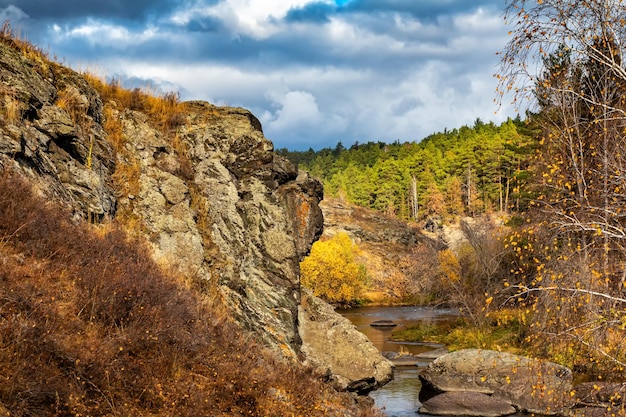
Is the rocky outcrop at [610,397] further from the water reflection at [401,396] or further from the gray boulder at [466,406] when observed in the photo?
the gray boulder at [466,406]

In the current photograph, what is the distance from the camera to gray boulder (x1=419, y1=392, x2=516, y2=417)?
2420 cm

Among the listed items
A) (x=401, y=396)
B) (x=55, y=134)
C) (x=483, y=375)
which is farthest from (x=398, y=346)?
(x=55, y=134)

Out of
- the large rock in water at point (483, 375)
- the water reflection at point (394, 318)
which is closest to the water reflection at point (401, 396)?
the large rock in water at point (483, 375)

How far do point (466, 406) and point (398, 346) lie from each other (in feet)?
53.7

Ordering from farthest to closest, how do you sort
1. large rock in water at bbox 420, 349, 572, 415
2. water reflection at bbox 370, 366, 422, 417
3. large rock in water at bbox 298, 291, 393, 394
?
large rock in water at bbox 420, 349, 572, 415 → water reflection at bbox 370, 366, 422, 417 → large rock in water at bbox 298, 291, 393, 394

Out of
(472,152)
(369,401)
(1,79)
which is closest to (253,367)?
(369,401)

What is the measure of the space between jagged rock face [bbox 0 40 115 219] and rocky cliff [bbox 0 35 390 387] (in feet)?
0.10

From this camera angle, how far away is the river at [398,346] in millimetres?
25328

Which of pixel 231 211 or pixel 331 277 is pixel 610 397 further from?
pixel 331 277

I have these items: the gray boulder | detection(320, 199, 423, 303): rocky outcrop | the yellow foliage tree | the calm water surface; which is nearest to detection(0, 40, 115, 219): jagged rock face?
the calm water surface

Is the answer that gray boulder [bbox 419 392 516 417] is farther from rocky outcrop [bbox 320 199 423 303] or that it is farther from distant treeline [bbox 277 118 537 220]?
distant treeline [bbox 277 118 537 220]

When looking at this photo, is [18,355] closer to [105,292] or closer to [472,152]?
[105,292]

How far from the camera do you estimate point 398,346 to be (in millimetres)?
40750

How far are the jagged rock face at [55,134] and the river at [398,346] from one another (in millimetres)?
9644
